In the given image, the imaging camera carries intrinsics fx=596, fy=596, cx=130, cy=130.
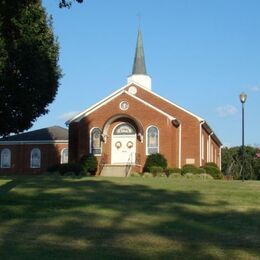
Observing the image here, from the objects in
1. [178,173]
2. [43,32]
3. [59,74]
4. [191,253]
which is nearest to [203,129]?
[178,173]

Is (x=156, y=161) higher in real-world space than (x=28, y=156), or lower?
lower

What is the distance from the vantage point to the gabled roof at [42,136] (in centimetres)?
5328

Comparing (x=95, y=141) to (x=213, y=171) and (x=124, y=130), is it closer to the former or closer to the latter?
(x=124, y=130)

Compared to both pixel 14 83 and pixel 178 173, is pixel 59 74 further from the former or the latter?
pixel 178 173

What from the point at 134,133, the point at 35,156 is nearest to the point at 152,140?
the point at 134,133

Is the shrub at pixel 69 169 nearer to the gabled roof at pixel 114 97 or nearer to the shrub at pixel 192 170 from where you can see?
the gabled roof at pixel 114 97

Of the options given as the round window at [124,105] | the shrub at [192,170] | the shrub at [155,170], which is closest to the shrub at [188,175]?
the shrub at [192,170]

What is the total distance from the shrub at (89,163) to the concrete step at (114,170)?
0.67 meters

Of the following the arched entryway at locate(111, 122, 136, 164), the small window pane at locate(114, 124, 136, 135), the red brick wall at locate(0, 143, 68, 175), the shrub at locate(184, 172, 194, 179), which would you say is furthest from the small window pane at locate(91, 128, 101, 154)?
the red brick wall at locate(0, 143, 68, 175)

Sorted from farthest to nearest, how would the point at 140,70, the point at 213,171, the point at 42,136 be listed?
the point at 42,136
the point at 140,70
the point at 213,171

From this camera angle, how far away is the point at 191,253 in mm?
9961

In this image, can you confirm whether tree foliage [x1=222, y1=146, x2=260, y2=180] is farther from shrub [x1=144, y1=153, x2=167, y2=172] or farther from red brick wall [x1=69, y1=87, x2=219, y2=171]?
shrub [x1=144, y1=153, x2=167, y2=172]

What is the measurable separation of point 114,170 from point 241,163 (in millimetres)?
10763

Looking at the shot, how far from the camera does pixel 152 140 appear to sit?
40.1 meters
